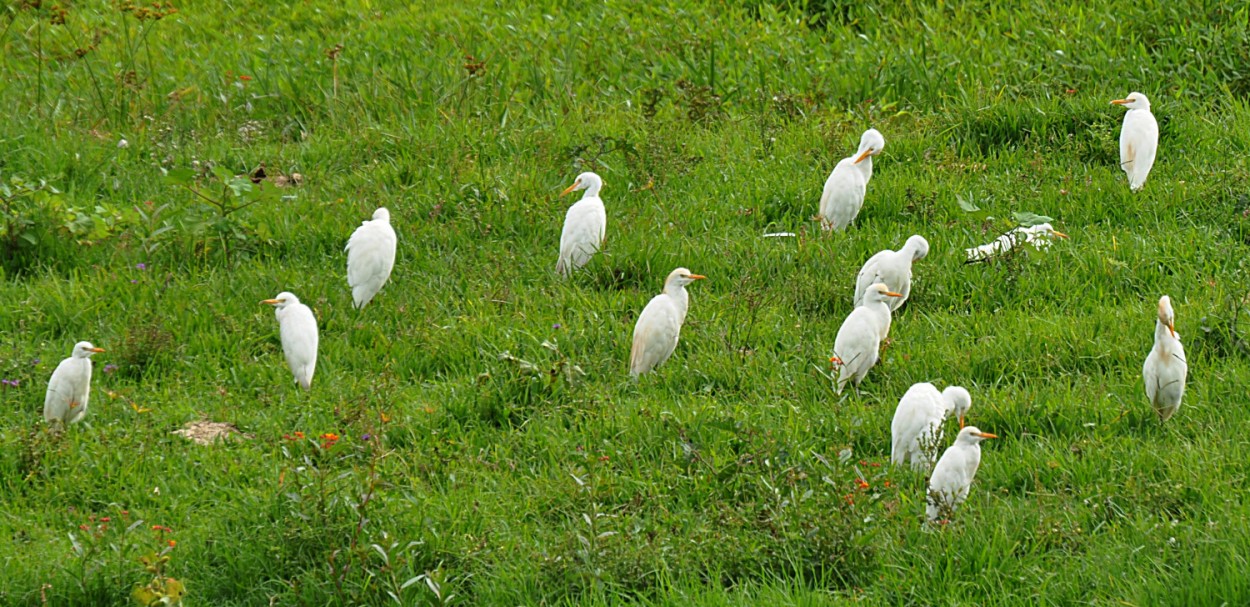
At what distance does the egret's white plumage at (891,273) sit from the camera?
6.52 metres

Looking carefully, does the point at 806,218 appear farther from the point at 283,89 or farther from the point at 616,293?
the point at 283,89

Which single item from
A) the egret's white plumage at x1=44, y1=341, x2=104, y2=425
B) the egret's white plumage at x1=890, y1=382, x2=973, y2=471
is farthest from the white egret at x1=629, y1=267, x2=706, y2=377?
the egret's white plumage at x1=44, y1=341, x2=104, y2=425

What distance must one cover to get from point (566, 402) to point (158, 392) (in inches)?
72.7

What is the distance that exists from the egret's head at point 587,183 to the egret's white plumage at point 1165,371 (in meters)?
3.38

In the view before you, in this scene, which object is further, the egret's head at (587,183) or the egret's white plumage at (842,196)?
the egret's head at (587,183)

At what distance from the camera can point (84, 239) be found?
7566 millimetres

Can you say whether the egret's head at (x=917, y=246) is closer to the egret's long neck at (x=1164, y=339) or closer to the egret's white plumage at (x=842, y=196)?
the egret's white plumage at (x=842, y=196)

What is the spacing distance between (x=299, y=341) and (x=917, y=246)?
292 cm

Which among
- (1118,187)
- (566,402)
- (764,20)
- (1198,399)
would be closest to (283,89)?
(764,20)

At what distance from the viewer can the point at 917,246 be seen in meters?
6.72

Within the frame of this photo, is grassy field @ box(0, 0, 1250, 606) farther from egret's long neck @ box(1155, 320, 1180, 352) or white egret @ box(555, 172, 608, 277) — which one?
egret's long neck @ box(1155, 320, 1180, 352)

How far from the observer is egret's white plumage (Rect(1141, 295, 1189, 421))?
5.24 meters

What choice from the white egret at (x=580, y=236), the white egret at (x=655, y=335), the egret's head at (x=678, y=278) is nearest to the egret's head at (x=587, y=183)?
the white egret at (x=580, y=236)

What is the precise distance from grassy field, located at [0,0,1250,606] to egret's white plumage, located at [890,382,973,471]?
110 mm
